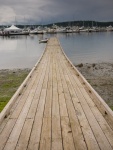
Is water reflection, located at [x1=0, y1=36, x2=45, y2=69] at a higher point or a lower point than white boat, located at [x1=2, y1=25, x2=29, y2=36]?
lower

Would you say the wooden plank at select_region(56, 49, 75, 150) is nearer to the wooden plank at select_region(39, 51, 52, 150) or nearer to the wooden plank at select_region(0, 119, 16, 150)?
the wooden plank at select_region(39, 51, 52, 150)

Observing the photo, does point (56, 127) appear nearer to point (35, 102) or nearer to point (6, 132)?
point (6, 132)

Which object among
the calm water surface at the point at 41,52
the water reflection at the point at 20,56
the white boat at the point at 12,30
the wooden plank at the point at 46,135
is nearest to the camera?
the wooden plank at the point at 46,135

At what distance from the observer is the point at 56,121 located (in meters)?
5.89

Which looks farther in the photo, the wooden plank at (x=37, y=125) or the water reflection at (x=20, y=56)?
the water reflection at (x=20, y=56)

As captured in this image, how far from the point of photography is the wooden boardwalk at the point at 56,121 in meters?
4.74

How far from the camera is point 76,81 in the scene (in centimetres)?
1081

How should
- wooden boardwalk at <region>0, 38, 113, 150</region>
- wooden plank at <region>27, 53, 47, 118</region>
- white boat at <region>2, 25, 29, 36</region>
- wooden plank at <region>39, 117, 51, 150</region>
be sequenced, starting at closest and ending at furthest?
1. wooden plank at <region>39, 117, 51, 150</region>
2. wooden boardwalk at <region>0, 38, 113, 150</region>
3. wooden plank at <region>27, 53, 47, 118</region>
4. white boat at <region>2, 25, 29, 36</region>

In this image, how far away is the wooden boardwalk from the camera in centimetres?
474

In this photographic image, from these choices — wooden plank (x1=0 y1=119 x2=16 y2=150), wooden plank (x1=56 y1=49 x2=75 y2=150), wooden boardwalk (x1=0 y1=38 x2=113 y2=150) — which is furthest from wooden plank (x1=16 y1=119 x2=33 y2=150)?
wooden plank (x1=56 y1=49 x2=75 y2=150)

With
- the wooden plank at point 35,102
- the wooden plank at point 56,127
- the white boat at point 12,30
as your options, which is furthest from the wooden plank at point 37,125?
the white boat at point 12,30

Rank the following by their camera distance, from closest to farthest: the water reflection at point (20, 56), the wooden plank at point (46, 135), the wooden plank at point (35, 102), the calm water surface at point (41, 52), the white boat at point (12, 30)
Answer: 1. the wooden plank at point (46, 135)
2. the wooden plank at point (35, 102)
3. the water reflection at point (20, 56)
4. the calm water surface at point (41, 52)
5. the white boat at point (12, 30)

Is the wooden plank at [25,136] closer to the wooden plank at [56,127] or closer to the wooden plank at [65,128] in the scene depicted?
the wooden plank at [56,127]

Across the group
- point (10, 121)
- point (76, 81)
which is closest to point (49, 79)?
point (76, 81)
